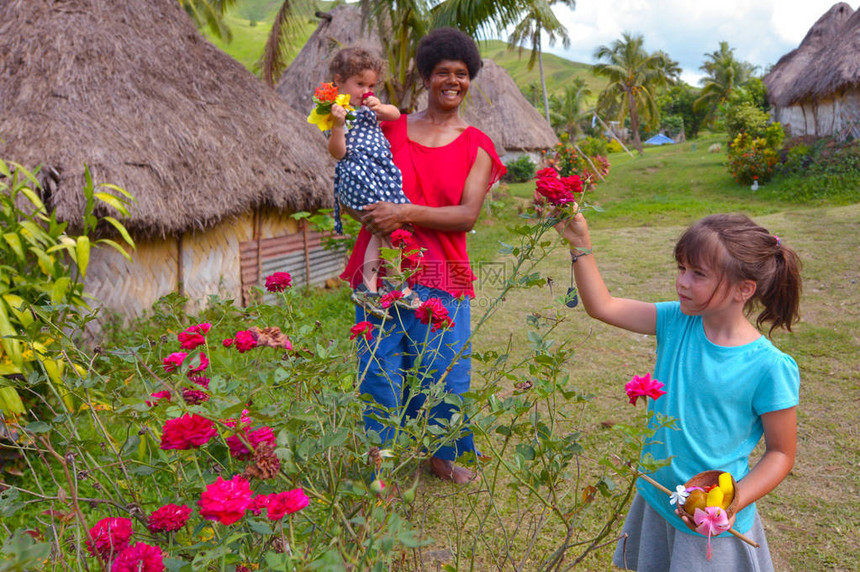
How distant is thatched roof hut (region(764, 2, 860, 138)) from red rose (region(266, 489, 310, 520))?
1360cm

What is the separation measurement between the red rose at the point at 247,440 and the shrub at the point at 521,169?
1861 centimetres

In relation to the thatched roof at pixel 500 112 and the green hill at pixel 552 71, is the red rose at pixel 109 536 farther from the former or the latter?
the green hill at pixel 552 71

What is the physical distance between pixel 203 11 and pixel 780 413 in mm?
20278

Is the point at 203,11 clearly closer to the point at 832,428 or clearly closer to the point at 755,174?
the point at 755,174

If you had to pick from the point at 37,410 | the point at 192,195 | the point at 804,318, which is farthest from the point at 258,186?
the point at 804,318

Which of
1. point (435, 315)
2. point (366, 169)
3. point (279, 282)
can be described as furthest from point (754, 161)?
point (279, 282)

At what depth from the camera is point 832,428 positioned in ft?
10.1

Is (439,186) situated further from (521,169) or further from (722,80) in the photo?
(722,80)

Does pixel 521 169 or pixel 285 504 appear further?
pixel 521 169

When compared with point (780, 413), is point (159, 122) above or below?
above

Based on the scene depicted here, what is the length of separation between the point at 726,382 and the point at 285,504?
3.32 ft

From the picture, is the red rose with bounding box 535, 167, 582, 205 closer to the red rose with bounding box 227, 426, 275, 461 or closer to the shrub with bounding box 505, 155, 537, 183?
the red rose with bounding box 227, 426, 275, 461

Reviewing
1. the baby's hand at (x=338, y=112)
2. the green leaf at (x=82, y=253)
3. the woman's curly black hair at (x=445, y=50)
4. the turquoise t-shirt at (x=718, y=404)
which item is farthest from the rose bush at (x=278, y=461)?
the green leaf at (x=82, y=253)

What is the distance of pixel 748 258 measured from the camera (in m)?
1.31
